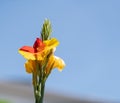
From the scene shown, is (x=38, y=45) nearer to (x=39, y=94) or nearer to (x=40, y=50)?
(x=40, y=50)

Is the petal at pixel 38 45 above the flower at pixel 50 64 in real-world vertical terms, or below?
above

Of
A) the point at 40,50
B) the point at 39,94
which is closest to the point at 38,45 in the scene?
the point at 40,50

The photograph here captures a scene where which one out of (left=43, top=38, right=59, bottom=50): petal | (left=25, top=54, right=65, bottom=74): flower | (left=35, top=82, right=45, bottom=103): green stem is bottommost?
(left=35, top=82, right=45, bottom=103): green stem

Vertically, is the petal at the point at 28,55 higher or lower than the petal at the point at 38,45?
lower

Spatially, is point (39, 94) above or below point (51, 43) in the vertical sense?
below

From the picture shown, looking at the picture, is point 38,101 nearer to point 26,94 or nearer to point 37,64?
point 37,64

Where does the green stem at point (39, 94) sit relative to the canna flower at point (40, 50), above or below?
below

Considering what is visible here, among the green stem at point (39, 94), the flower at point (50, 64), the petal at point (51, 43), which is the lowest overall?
the green stem at point (39, 94)

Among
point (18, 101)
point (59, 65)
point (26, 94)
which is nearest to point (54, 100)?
point (26, 94)
